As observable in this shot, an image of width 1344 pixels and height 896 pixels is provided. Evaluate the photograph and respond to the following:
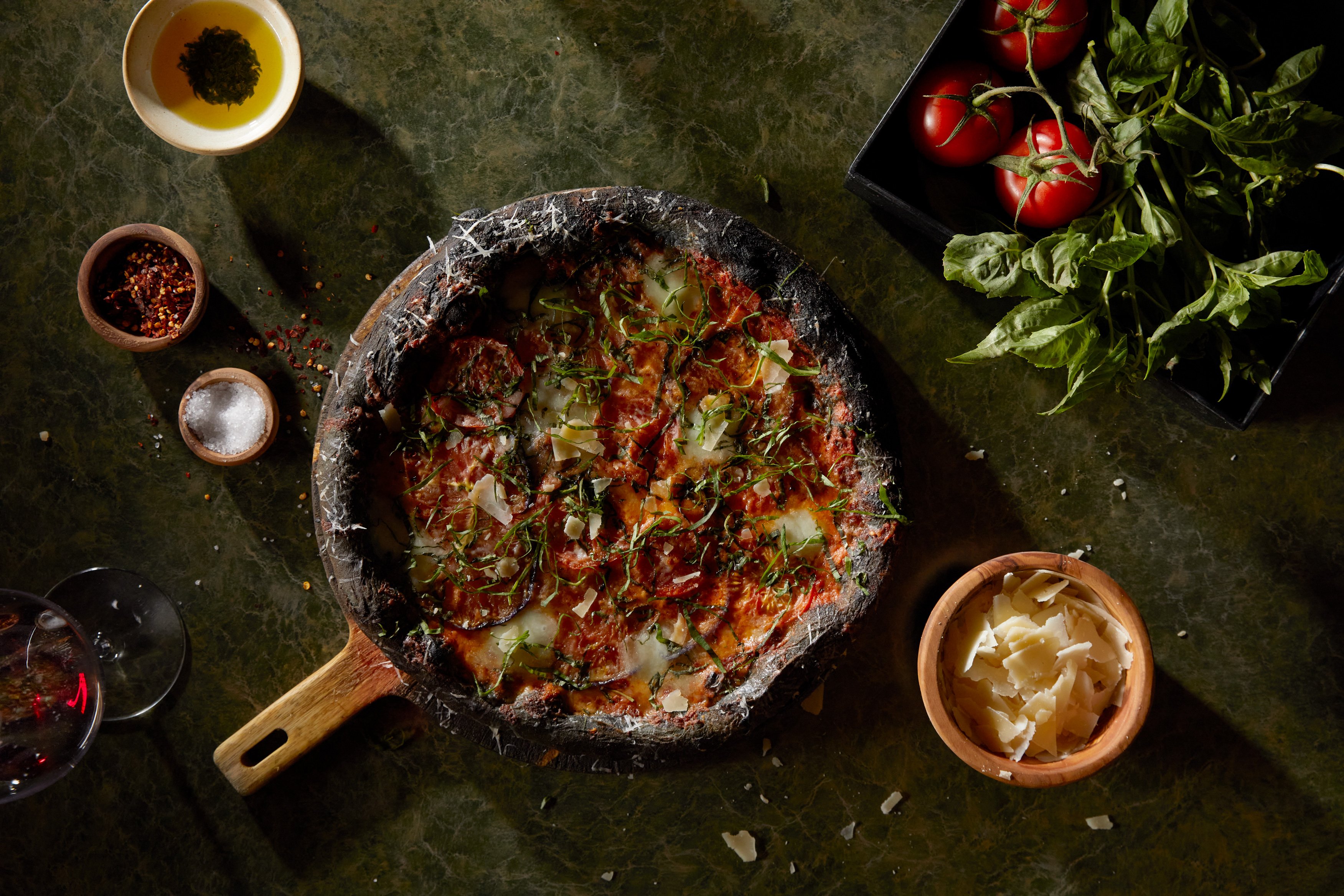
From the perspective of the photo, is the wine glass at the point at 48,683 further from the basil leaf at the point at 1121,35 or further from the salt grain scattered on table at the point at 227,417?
the basil leaf at the point at 1121,35

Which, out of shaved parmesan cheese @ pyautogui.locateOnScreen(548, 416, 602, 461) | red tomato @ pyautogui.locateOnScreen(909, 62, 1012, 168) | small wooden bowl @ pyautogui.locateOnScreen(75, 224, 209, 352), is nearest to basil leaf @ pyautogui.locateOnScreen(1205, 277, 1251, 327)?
red tomato @ pyautogui.locateOnScreen(909, 62, 1012, 168)

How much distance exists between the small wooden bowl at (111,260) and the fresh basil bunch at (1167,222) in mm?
2567

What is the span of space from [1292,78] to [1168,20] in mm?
432

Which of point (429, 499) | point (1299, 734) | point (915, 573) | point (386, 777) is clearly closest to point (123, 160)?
point (429, 499)

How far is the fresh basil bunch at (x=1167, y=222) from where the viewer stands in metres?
2.56

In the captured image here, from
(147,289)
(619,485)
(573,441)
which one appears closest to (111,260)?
(147,289)

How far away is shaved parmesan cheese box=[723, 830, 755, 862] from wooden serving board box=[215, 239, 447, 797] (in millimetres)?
1356

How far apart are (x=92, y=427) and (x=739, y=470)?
2474 mm

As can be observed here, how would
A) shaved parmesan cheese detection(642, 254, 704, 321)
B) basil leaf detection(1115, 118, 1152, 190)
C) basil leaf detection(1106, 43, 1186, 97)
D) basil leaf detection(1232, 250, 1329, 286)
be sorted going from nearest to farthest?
basil leaf detection(1232, 250, 1329, 286)
basil leaf detection(1106, 43, 1186, 97)
basil leaf detection(1115, 118, 1152, 190)
shaved parmesan cheese detection(642, 254, 704, 321)

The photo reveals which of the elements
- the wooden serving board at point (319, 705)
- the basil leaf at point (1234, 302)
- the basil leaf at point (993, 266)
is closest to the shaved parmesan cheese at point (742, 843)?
the wooden serving board at point (319, 705)

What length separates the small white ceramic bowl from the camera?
298 cm

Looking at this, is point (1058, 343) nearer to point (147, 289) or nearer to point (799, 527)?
point (799, 527)

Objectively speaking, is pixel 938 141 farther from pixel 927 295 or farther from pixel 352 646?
pixel 352 646

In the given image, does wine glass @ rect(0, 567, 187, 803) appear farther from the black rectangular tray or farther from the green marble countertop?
the black rectangular tray
